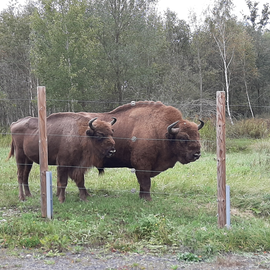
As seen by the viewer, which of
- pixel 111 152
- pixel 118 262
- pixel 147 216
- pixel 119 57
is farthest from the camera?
pixel 119 57

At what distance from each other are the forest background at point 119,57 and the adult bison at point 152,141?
15.1m

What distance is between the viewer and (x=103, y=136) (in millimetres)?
8312

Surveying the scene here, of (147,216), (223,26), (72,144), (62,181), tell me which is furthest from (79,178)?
(223,26)

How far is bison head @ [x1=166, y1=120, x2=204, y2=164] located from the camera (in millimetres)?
8266

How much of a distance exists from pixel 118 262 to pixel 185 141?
3964mm

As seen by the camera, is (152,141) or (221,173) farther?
(152,141)

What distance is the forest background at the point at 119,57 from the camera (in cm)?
2623

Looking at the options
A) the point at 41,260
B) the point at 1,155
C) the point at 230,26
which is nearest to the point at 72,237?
the point at 41,260

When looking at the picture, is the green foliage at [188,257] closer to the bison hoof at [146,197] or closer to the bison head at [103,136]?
the bison hoof at [146,197]

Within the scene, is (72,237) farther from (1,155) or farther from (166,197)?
(1,155)

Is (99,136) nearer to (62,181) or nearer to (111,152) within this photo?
(111,152)

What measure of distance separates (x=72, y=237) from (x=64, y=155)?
292cm

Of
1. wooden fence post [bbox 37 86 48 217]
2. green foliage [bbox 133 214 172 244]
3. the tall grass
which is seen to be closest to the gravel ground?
the tall grass

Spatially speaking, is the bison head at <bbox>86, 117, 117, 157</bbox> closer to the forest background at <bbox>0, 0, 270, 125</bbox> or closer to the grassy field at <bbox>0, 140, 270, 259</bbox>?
the grassy field at <bbox>0, 140, 270, 259</bbox>
